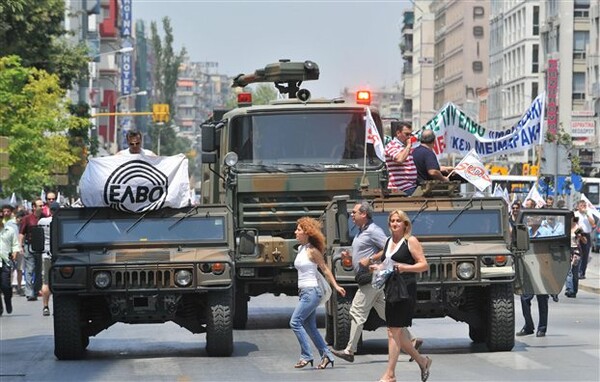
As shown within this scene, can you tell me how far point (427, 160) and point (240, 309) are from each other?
14.2 feet

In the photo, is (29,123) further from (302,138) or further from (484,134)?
(302,138)

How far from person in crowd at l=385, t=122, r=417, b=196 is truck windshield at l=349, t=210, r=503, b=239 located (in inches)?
52.4

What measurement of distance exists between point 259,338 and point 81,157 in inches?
1743

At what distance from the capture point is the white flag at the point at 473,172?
2230 centimetres

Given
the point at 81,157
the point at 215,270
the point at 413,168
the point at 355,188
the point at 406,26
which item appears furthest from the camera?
the point at 406,26

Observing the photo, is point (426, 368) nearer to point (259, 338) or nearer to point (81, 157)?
point (259, 338)

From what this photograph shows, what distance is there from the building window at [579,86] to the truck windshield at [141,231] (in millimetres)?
86024

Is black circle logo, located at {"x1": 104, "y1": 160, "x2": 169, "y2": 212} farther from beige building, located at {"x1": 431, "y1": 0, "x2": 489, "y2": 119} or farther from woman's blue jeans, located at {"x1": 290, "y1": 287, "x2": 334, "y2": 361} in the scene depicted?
beige building, located at {"x1": 431, "y1": 0, "x2": 489, "y2": 119}

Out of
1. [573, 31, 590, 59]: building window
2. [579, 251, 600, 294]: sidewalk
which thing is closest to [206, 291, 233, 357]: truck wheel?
[579, 251, 600, 294]: sidewalk

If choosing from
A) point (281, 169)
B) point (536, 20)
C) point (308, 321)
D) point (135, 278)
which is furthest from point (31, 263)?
point (536, 20)

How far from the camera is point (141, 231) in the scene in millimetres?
20672

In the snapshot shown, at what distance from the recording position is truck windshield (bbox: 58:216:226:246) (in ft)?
67.4

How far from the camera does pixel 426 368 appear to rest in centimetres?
1606

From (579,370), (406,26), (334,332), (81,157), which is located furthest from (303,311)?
(406,26)
